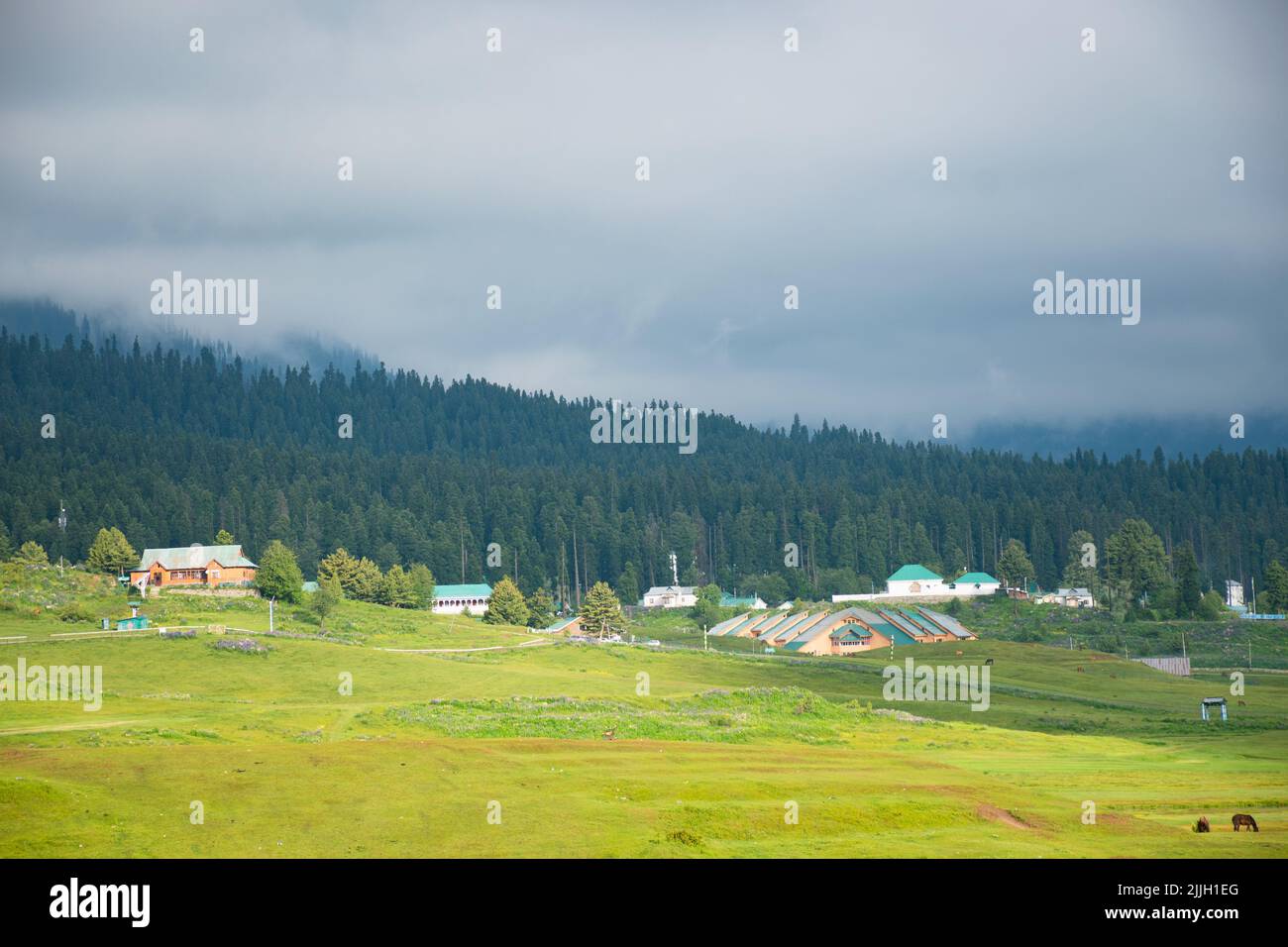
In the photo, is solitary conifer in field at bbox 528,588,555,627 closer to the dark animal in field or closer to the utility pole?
the utility pole

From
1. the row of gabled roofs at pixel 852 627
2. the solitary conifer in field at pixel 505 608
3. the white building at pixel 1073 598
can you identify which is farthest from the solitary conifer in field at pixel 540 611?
the white building at pixel 1073 598

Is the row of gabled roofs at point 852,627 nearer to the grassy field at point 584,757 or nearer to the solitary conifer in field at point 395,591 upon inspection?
the grassy field at point 584,757

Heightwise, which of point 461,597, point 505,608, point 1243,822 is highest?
point 505,608

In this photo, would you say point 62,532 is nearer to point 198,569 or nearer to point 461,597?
point 198,569

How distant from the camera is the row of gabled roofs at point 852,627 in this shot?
477 ft

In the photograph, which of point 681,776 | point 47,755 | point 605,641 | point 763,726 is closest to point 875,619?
point 605,641

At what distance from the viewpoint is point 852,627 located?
14575cm

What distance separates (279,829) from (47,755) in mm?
17626

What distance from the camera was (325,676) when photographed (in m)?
94.6

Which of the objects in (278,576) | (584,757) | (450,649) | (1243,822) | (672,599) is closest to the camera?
(1243,822)

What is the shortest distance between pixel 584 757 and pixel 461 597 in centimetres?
12393

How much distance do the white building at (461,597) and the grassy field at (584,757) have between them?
60.9 metres

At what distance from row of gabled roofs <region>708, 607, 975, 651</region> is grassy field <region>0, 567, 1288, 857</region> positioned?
2446cm

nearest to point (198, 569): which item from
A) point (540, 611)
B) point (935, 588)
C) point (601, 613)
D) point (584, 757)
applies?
point (540, 611)
